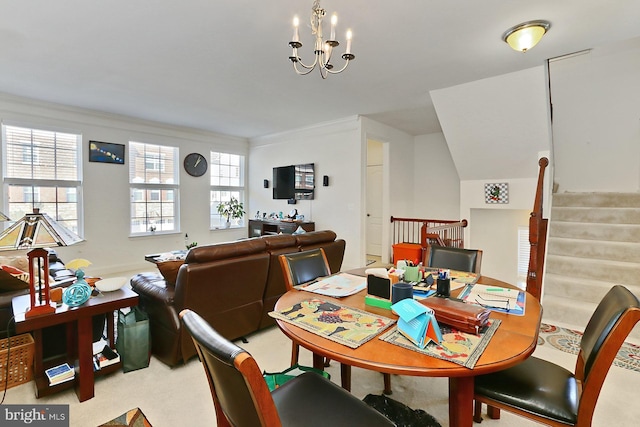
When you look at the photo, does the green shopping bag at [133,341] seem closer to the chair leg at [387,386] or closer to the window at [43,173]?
the chair leg at [387,386]

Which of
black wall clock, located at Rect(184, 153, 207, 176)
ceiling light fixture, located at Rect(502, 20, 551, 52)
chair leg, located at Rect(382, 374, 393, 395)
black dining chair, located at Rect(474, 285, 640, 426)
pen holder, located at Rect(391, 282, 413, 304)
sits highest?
ceiling light fixture, located at Rect(502, 20, 551, 52)

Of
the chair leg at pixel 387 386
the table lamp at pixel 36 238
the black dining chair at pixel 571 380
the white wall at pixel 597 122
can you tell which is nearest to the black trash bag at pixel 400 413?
the chair leg at pixel 387 386

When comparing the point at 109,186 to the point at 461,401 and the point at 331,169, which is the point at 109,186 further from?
the point at 461,401

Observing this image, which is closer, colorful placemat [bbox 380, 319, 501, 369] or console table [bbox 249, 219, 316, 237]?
colorful placemat [bbox 380, 319, 501, 369]

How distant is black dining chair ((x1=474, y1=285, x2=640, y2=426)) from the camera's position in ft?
3.52

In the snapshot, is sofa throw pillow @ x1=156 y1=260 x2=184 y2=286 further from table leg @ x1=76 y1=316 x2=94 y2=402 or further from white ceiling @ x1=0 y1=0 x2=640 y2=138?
white ceiling @ x1=0 y1=0 x2=640 y2=138

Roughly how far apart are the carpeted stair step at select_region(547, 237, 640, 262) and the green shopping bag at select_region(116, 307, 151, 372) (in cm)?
428

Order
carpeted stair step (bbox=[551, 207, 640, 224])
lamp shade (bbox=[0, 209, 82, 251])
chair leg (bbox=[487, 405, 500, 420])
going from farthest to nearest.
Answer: carpeted stair step (bbox=[551, 207, 640, 224]) → chair leg (bbox=[487, 405, 500, 420]) → lamp shade (bbox=[0, 209, 82, 251])

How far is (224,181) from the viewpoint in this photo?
23.3ft

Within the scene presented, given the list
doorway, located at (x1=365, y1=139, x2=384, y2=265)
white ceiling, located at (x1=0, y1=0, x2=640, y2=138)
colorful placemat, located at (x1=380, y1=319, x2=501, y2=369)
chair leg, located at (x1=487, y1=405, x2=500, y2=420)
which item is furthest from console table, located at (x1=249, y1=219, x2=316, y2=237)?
colorful placemat, located at (x1=380, y1=319, x2=501, y2=369)

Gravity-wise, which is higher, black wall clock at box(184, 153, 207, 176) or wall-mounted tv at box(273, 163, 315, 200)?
black wall clock at box(184, 153, 207, 176)

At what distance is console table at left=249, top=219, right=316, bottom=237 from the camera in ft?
19.4

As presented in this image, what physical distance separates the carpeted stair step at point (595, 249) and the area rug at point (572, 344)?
103 centimetres

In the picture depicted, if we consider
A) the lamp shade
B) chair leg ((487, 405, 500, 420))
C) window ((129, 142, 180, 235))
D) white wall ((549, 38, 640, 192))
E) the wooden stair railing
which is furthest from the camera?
window ((129, 142, 180, 235))
